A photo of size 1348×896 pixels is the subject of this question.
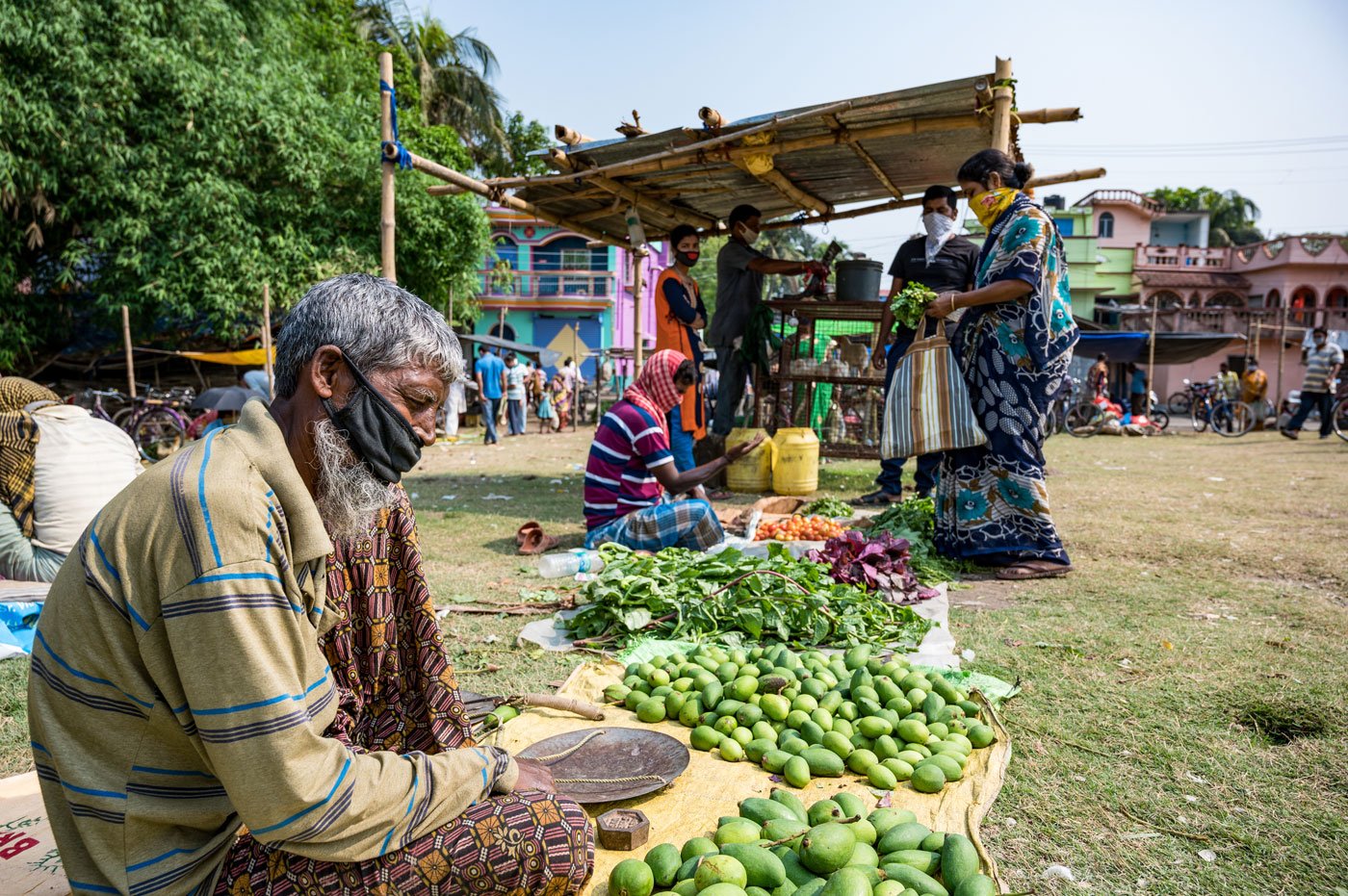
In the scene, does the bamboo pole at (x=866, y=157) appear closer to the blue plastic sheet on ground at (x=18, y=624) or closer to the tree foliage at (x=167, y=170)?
the blue plastic sheet on ground at (x=18, y=624)

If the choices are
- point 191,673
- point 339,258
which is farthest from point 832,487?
point 339,258

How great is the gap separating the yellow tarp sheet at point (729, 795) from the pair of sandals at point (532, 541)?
322 centimetres

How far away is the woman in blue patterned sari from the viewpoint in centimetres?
520

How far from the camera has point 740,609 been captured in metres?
4.16

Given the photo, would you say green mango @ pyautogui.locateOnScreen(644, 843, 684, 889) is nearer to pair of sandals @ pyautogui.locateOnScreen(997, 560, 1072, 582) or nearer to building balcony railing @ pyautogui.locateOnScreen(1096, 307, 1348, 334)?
pair of sandals @ pyautogui.locateOnScreen(997, 560, 1072, 582)

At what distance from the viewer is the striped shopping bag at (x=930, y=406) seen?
5.50 meters

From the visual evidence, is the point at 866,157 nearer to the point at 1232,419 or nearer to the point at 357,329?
the point at 357,329

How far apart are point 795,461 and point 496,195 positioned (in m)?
4.05

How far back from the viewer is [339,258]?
17312 mm

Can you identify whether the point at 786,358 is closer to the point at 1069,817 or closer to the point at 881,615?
the point at 881,615

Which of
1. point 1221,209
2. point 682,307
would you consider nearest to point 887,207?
point 682,307

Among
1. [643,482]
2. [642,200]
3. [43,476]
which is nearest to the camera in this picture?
[43,476]

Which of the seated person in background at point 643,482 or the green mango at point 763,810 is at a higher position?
the seated person in background at point 643,482

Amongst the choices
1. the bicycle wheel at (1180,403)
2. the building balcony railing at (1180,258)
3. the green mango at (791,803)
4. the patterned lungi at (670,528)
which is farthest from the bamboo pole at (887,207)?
the building balcony railing at (1180,258)
